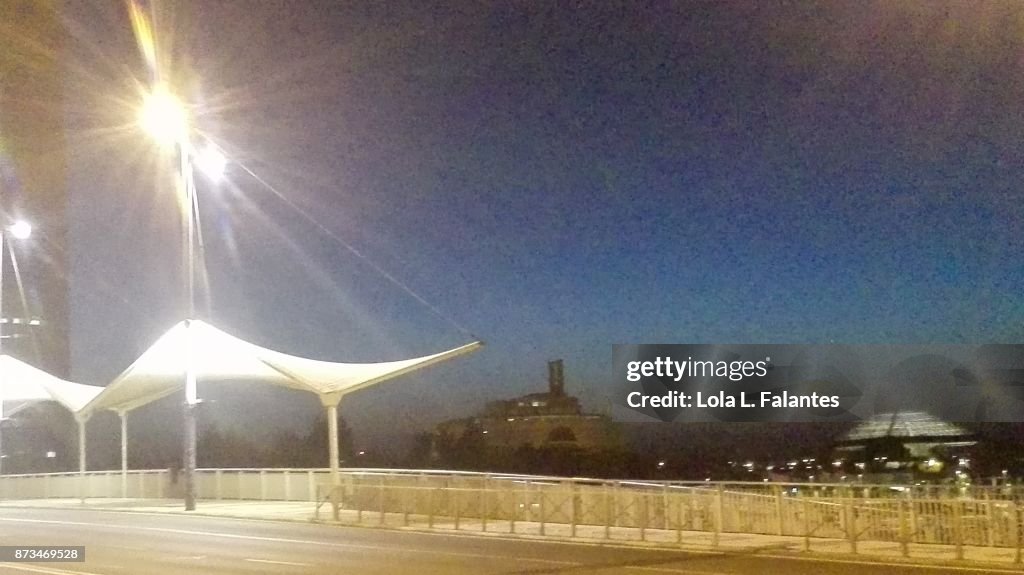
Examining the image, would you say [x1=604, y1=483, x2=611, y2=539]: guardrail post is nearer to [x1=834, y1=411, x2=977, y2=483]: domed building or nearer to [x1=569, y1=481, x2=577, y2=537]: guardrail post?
[x1=569, y1=481, x2=577, y2=537]: guardrail post

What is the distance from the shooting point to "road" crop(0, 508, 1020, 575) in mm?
18797

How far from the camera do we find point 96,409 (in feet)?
148

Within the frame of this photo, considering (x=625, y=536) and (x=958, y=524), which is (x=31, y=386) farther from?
(x=958, y=524)

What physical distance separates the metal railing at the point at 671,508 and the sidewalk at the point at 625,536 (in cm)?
9

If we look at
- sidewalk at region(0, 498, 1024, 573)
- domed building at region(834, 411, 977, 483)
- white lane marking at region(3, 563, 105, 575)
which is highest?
domed building at region(834, 411, 977, 483)

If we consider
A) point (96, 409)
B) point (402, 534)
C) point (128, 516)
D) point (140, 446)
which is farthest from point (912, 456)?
point (140, 446)

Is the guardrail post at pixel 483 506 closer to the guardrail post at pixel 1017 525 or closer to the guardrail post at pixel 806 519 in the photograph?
the guardrail post at pixel 806 519

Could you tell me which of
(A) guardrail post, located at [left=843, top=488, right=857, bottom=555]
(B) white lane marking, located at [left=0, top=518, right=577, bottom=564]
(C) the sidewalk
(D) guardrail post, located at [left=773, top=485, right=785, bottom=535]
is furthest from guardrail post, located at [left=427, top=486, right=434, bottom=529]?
(A) guardrail post, located at [left=843, top=488, right=857, bottom=555]

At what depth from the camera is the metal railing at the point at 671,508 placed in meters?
20.6

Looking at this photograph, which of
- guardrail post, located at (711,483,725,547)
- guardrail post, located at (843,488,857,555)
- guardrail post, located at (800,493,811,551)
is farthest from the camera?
guardrail post, located at (711,483,725,547)

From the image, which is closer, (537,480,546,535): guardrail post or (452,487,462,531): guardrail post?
(537,480,546,535): guardrail post

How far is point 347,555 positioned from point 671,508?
6.97m

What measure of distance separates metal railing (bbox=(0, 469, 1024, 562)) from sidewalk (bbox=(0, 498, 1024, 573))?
87 mm

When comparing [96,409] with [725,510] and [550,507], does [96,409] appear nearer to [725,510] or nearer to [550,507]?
[550,507]
